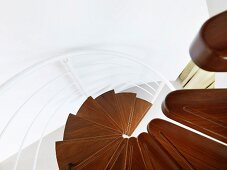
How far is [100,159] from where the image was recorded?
1.78 m

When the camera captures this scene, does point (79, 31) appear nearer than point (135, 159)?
No

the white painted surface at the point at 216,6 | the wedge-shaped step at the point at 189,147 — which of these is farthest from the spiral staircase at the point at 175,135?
the white painted surface at the point at 216,6

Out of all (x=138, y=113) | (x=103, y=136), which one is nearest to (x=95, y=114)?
(x=103, y=136)

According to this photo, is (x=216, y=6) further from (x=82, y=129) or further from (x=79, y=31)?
(x=82, y=129)

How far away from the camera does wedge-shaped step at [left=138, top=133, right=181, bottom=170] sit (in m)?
0.97

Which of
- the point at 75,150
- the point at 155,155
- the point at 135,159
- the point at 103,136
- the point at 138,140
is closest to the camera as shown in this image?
the point at 155,155

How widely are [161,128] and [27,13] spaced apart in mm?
1205

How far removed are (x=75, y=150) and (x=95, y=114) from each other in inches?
22.3

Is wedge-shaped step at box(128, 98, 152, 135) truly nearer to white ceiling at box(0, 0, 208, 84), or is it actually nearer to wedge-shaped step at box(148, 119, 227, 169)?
white ceiling at box(0, 0, 208, 84)

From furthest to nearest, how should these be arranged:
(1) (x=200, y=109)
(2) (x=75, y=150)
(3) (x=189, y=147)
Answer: (2) (x=75, y=150) → (3) (x=189, y=147) → (1) (x=200, y=109)

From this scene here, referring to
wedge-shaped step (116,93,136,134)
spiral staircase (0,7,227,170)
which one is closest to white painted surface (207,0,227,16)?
spiral staircase (0,7,227,170)

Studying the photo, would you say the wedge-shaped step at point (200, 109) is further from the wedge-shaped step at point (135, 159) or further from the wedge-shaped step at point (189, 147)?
the wedge-shaped step at point (135, 159)

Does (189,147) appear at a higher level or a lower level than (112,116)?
lower

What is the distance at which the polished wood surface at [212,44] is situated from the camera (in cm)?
41
